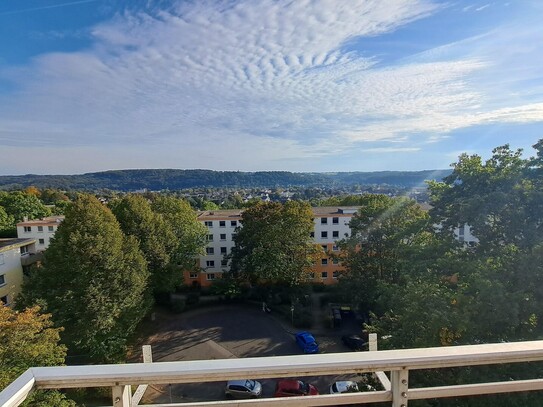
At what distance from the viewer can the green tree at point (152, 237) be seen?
18.1 m

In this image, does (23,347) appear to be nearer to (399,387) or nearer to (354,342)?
(399,387)

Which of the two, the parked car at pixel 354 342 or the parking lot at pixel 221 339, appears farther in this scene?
the parked car at pixel 354 342

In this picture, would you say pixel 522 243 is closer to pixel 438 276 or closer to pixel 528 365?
pixel 438 276

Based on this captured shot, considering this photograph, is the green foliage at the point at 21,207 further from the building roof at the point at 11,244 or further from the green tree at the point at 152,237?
the green tree at the point at 152,237

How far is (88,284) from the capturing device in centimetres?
1320

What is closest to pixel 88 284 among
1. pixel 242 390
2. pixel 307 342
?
pixel 242 390

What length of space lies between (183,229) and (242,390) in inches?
460

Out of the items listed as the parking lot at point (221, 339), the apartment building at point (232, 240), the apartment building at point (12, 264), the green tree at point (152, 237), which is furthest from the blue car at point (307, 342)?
the apartment building at point (12, 264)

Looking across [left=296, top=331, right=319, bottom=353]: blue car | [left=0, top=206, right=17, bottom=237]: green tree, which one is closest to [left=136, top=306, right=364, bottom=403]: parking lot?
[left=296, top=331, right=319, bottom=353]: blue car

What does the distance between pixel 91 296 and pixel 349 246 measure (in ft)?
39.3

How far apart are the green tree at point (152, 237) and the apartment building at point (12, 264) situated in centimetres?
525

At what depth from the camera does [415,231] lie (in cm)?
1096

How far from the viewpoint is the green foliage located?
35094 millimetres

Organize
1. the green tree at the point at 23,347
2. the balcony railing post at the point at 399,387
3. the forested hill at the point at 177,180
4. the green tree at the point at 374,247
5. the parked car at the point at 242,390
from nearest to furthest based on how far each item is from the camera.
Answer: the balcony railing post at the point at 399,387 → the green tree at the point at 23,347 → the parked car at the point at 242,390 → the green tree at the point at 374,247 → the forested hill at the point at 177,180
